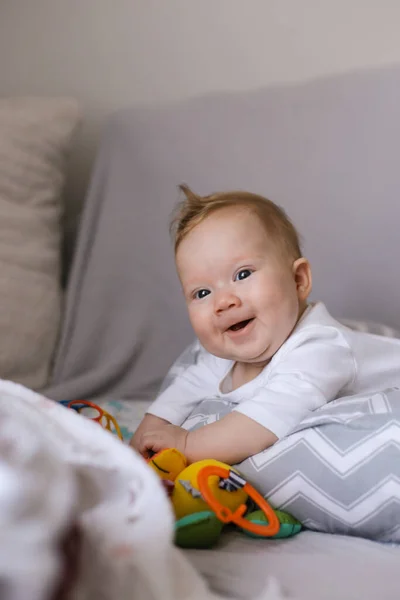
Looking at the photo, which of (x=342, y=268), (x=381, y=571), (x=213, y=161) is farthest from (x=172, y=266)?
(x=381, y=571)

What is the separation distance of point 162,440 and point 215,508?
0.81ft

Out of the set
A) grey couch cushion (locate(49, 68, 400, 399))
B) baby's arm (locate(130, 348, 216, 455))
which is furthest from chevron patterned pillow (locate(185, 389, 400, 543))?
grey couch cushion (locate(49, 68, 400, 399))

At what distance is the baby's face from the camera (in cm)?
92

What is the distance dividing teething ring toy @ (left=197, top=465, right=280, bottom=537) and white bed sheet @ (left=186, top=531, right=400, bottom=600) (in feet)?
0.06

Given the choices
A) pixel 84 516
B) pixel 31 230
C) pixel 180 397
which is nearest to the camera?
pixel 84 516

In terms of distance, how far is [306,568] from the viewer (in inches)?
22.6

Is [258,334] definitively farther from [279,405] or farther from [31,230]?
[31,230]

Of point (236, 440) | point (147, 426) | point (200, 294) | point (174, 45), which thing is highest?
point (174, 45)

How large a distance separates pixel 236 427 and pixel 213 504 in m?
0.18

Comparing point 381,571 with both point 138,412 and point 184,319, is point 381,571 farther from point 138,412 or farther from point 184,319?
point 184,319

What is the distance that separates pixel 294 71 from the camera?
1.57 meters

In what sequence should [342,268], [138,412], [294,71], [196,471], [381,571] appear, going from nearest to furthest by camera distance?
A: [381,571], [196,471], [138,412], [342,268], [294,71]

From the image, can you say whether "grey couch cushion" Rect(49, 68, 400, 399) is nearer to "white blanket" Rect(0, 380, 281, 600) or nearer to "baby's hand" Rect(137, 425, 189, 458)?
"baby's hand" Rect(137, 425, 189, 458)

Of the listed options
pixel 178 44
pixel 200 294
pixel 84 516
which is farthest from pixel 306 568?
pixel 178 44
